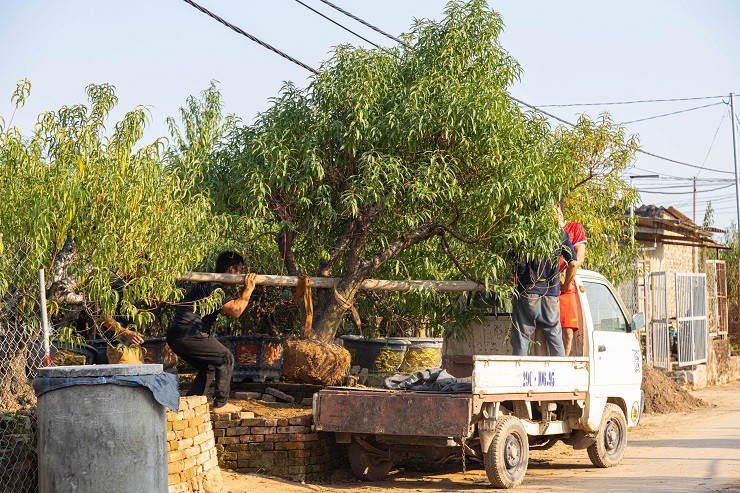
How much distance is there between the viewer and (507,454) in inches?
314

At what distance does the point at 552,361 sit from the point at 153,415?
4.01 metres

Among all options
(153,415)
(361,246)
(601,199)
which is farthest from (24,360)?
(601,199)

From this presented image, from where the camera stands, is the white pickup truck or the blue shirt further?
the blue shirt

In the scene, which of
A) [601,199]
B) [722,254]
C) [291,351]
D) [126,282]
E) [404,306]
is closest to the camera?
[126,282]

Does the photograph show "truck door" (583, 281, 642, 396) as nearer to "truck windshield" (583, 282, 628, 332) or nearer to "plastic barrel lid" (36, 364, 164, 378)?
"truck windshield" (583, 282, 628, 332)

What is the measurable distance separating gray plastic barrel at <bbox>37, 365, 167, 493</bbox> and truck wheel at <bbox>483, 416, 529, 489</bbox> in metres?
3.14

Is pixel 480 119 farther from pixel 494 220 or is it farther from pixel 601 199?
pixel 601 199

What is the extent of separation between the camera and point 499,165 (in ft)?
29.0

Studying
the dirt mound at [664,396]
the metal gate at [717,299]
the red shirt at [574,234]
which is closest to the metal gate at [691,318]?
the metal gate at [717,299]

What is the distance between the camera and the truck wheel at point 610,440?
30.4 ft

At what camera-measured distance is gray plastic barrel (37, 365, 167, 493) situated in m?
5.73

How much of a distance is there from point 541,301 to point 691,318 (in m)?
11.7

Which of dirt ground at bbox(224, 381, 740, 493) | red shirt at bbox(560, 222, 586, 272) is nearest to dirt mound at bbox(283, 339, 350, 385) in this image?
dirt ground at bbox(224, 381, 740, 493)

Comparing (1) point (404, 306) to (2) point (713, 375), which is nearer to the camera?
(1) point (404, 306)
